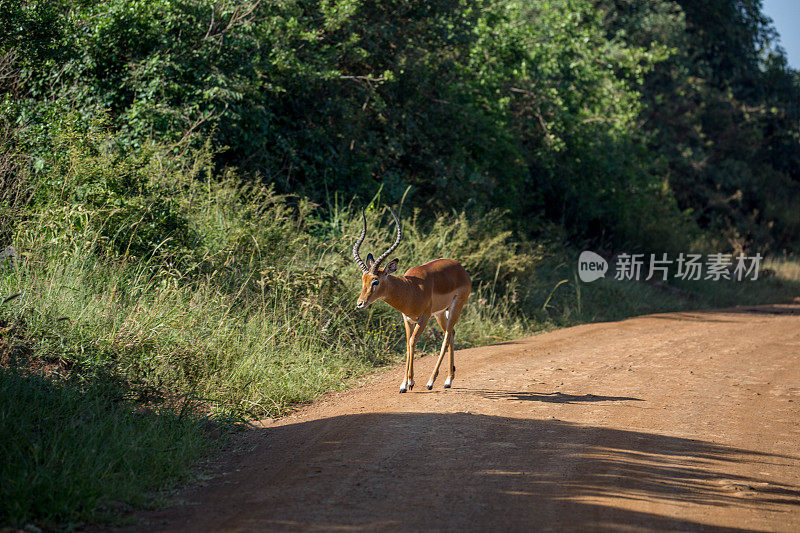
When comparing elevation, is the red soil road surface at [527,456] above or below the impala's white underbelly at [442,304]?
below

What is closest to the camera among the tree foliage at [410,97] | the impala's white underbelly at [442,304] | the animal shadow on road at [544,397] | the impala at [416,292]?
the impala at [416,292]

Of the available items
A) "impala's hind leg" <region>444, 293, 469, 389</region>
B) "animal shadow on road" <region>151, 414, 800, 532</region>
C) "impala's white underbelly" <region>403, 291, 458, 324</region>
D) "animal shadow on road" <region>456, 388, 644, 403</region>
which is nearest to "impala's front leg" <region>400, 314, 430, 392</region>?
"impala's white underbelly" <region>403, 291, 458, 324</region>

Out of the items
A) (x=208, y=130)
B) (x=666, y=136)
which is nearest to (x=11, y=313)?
(x=208, y=130)

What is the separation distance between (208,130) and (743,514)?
385 inches

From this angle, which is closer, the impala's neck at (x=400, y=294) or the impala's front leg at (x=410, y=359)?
the impala's neck at (x=400, y=294)

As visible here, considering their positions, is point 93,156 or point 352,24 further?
point 352,24

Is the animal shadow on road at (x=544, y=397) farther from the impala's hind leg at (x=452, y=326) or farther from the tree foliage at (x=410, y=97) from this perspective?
the tree foliage at (x=410, y=97)

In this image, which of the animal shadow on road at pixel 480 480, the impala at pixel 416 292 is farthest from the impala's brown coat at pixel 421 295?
the animal shadow on road at pixel 480 480

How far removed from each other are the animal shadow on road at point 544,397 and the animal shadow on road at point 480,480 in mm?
887

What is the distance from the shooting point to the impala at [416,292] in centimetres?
756

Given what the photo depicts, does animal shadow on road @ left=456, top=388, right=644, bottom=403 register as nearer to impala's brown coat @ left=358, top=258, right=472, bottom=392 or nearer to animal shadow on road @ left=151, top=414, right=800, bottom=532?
impala's brown coat @ left=358, top=258, right=472, bottom=392

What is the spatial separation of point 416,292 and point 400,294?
255 millimetres

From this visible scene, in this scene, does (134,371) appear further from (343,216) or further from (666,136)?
(666,136)

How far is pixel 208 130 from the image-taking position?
1201 centimetres
